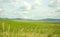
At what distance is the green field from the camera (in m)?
2.10

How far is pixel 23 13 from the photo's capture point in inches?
85.3

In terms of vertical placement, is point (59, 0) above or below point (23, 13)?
above

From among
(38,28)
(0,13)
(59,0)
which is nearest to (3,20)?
(0,13)

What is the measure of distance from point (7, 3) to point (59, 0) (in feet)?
2.81

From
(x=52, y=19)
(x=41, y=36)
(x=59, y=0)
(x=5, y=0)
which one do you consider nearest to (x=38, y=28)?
(x=41, y=36)

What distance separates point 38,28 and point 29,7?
370mm

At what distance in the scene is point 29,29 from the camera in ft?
7.00

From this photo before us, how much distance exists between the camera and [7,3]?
87.2 inches

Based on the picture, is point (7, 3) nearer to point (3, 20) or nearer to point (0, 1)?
point (0, 1)

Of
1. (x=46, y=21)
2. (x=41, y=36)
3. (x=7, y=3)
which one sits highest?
(x=7, y=3)

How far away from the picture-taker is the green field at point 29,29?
210 cm

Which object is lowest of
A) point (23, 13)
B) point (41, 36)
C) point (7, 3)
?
point (41, 36)

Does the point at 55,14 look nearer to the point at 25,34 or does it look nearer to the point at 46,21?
the point at 46,21

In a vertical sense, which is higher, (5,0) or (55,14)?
(5,0)
